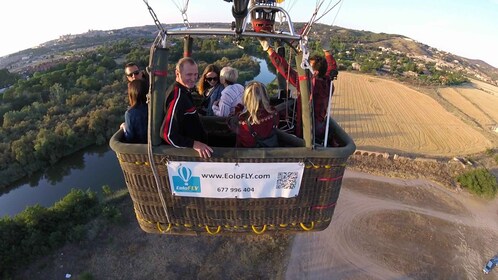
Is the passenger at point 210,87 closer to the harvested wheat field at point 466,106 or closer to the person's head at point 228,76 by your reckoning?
the person's head at point 228,76

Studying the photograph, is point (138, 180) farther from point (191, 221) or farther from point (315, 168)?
point (315, 168)

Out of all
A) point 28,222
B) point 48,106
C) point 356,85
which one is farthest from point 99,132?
point 356,85

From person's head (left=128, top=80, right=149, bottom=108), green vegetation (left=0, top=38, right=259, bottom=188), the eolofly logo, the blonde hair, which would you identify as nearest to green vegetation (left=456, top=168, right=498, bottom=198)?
green vegetation (left=0, top=38, right=259, bottom=188)

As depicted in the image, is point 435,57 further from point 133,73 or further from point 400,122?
point 133,73

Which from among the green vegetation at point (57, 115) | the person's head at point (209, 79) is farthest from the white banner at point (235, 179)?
the green vegetation at point (57, 115)

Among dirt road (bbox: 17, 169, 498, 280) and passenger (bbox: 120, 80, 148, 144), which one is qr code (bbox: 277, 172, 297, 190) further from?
dirt road (bbox: 17, 169, 498, 280)

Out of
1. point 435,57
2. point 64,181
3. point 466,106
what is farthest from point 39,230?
point 435,57
